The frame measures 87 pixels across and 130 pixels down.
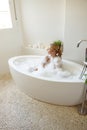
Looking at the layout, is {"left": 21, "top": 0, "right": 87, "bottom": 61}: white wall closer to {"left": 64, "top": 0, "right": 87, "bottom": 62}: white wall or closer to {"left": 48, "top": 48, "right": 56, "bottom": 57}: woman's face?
{"left": 64, "top": 0, "right": 87, "bottom": 62}: white wall

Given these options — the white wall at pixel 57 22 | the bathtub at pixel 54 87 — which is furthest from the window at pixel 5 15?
the bathtub at pixel 54 87

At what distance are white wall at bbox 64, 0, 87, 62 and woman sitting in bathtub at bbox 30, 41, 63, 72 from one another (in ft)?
0.93

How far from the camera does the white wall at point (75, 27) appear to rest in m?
2.18

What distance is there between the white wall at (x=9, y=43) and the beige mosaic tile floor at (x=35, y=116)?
1.06 metres

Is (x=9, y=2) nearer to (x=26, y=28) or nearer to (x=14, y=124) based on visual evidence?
(x=26, y=28)

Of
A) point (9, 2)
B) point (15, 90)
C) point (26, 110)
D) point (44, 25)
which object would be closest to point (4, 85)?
point (15, 90)

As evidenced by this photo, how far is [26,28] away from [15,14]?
0.40 metres

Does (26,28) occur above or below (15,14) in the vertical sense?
below

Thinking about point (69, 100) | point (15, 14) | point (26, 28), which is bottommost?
point (69, 100)

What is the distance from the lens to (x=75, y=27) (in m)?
2.32

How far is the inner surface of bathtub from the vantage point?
2.14 m

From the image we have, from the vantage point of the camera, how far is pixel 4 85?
2.84 metres

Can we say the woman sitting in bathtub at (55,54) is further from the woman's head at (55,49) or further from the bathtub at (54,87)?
the bathtub at (54,87)

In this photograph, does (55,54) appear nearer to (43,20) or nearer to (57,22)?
(57,22)
